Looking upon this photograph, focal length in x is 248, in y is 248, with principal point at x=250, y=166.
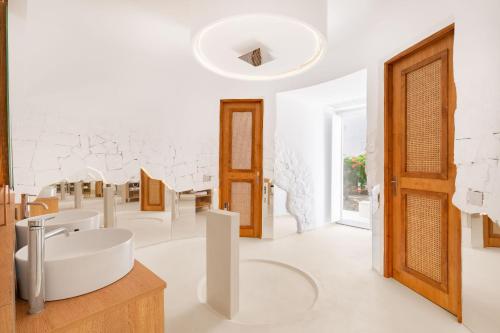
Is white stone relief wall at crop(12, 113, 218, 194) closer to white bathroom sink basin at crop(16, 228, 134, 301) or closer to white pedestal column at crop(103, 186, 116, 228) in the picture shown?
white pedestal column at crop(103, 186, 116, 228)

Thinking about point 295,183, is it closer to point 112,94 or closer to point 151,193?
point 151,193

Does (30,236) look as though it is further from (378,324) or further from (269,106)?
(269,106)

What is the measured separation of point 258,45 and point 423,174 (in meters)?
1.86

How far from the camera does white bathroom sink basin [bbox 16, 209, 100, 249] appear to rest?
4.38ft

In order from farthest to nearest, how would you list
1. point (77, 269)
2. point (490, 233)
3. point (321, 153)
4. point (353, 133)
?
point (353, 133)
point (321, 153)
point (490, 233)
point (77, 269)

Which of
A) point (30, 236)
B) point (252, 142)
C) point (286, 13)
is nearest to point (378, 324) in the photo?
point (30, 236)

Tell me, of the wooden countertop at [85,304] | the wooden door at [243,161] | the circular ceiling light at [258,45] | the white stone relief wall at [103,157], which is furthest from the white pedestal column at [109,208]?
the wooden countertop at [85,304]

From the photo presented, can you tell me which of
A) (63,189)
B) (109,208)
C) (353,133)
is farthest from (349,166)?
(63,189)

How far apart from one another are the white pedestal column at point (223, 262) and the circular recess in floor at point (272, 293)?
10 cm

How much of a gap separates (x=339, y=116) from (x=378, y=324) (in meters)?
3.85

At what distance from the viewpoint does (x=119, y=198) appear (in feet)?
9.86

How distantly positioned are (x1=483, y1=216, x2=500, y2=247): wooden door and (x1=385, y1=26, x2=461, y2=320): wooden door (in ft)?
0.82

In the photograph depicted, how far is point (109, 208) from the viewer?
290 centimetres

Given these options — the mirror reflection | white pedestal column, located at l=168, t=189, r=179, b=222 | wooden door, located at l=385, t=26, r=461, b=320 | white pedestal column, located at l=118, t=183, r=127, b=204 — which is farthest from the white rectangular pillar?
wooden door, located at l=385, t=26, r=461, b=320
